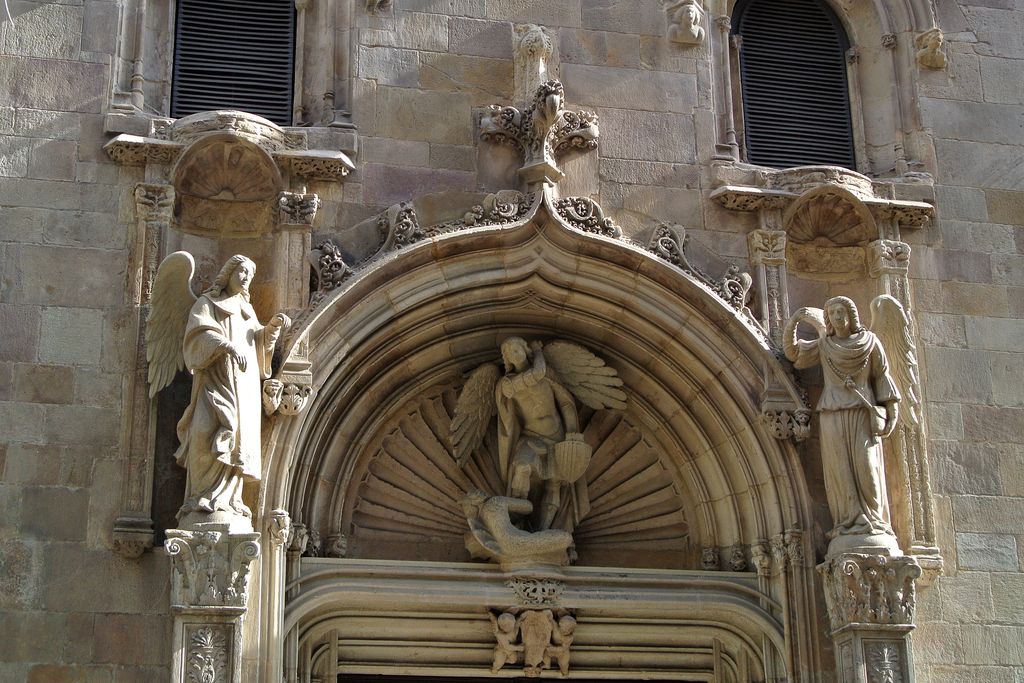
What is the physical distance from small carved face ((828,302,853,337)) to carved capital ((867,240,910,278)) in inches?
47.9

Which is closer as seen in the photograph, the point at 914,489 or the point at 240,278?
the point at 240,278

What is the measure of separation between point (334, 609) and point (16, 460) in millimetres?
2784

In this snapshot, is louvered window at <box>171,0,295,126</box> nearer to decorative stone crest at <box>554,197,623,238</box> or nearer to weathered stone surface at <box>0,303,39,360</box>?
weathered stone surface at <box>0,303,39,360</box>

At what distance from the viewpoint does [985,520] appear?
13562mm

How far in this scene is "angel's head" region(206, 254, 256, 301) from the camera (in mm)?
12500

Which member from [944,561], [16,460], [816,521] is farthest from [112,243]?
[944,561]

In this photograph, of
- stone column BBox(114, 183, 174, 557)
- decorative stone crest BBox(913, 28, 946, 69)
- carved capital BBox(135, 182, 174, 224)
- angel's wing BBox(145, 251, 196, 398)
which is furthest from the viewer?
decorative stone crest BBox(913, 28, 946, 69)

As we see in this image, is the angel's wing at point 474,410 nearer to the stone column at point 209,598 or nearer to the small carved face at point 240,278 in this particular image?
the small carved face at point 240,278

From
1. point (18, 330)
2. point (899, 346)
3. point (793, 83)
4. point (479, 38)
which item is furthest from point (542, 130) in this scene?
point (18, 330)

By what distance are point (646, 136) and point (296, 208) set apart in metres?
3.32

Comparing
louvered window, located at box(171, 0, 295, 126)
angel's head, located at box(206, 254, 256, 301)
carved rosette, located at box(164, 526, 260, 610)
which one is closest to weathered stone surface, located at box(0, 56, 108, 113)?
louvered window, located at box(171, 0, 295, 126)

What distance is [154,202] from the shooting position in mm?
13109

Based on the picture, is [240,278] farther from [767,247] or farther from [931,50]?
[931,50]

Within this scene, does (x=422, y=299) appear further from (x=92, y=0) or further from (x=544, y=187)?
(x=92, y=0)
